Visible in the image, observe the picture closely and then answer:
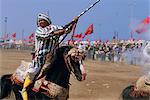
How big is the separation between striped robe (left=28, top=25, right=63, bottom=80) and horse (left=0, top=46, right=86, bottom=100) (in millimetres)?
160

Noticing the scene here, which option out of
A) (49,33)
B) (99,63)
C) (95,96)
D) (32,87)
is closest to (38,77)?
(32,87)

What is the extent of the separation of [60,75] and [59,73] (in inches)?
1.5

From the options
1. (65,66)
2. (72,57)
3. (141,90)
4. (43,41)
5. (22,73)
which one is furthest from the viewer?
(141,90)

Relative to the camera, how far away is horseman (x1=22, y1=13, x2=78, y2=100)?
289 inches

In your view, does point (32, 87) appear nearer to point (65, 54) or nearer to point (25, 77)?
point (25, 77)

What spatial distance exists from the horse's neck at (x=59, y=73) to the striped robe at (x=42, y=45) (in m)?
0.22

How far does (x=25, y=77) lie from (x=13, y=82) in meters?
0.62

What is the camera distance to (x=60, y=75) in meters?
7.20

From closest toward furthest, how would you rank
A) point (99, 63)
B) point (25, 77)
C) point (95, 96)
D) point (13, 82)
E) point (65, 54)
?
point (65, 54) → point (25, 77) → point (13, 82) → point (95, 96) → point (99, 63)

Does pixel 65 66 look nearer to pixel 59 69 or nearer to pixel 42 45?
pixel 59 69

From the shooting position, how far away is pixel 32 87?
7.51 meters

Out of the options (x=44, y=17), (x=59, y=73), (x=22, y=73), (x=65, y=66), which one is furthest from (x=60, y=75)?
(x=44, y=17)

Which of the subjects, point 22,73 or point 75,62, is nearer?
point 75,62

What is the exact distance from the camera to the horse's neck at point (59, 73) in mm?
7199
